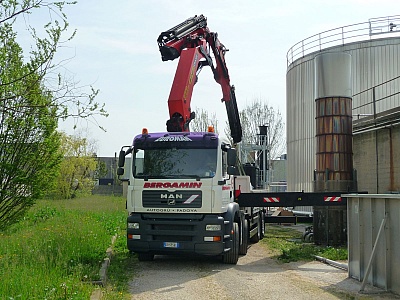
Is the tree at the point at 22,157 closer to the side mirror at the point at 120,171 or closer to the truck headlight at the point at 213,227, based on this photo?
the side mirror at the point at 120,171

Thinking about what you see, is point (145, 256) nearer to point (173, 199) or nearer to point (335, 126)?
point (173, 199)

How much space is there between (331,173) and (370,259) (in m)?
6.19

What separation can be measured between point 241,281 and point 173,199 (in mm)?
2519

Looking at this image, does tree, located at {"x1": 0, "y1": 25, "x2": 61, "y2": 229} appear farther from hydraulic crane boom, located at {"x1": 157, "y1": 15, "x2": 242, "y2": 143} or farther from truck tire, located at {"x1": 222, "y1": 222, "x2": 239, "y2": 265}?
truck tire, located at {"x1": 222, "y1": 222, "x2": 239, "y2": 265}

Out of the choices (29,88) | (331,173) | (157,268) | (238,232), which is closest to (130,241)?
(157,268)

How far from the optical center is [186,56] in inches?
512

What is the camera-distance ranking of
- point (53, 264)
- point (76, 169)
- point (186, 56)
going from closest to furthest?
point (53, 264), point (186, 56), point (76, 169)

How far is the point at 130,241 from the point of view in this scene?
11578mm

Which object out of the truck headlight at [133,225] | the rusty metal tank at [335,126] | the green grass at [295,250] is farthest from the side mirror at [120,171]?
the rusty metal tank at [335,126]

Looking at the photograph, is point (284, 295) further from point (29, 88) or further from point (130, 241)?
point (29, 88)

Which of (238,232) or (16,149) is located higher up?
(16,149)

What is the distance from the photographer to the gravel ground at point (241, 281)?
28.7 feet

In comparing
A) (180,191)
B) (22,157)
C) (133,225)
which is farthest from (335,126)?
(22,157)

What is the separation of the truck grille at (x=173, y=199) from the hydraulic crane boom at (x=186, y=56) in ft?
6.14
